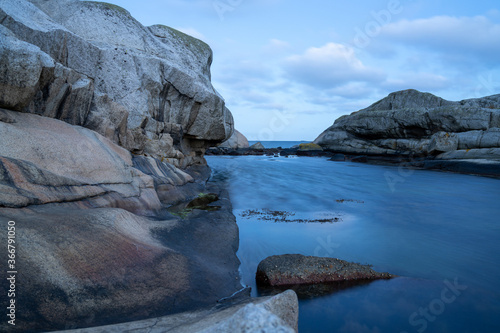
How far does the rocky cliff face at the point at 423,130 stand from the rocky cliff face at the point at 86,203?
32.1 m

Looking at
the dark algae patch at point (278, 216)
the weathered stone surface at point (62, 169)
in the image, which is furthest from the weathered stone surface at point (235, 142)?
the weathered stone surface at point (62, 169)

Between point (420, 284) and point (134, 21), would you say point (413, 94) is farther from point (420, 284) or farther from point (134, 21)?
point (420, 284)

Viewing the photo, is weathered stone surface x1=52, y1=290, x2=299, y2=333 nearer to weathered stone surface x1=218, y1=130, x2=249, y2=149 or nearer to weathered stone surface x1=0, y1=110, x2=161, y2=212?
weathered stone surface x1=0, y1=110, x2=161, y2=212

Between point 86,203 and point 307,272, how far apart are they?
192 inches

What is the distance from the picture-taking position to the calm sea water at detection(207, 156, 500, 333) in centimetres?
509

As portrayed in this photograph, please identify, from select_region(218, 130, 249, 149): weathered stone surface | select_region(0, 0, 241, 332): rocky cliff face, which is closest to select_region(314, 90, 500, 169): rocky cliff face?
select_region(218, 130, 249, 149): weathered stone surface

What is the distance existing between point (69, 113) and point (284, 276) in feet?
24.8

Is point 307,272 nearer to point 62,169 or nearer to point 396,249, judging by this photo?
point 396,249

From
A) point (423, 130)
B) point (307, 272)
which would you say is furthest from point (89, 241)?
point (423, 130)

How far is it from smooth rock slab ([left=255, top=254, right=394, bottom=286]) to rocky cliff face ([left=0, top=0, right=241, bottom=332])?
0.67 m

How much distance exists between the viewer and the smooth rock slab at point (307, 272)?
5.92 meters

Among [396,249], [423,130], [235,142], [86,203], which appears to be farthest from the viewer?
[235,142]

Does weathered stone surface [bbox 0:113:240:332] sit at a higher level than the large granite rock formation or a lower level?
lower

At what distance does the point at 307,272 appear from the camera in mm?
6012
